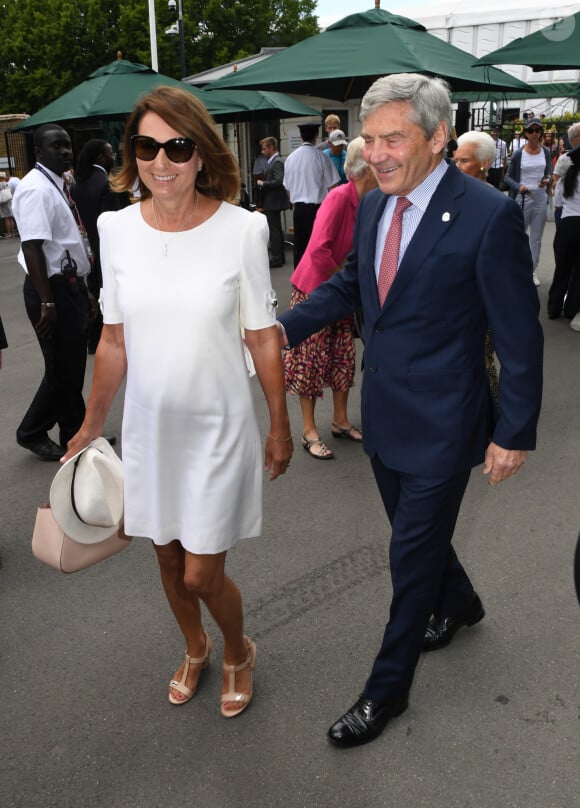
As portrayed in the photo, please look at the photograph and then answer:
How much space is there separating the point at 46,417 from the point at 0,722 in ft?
8.75

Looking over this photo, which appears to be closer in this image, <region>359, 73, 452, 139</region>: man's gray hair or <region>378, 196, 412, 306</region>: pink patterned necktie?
<region>359, 73, 452, 139</region>: man's gray hair

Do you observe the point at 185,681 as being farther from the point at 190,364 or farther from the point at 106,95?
the point at 106,95

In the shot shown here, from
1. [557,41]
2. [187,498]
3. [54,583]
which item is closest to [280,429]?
[187,498]

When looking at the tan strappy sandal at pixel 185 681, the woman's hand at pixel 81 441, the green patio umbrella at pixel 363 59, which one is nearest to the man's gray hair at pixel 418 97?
the woman's hand at pixel 81 441

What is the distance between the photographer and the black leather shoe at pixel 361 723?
2.68 metres

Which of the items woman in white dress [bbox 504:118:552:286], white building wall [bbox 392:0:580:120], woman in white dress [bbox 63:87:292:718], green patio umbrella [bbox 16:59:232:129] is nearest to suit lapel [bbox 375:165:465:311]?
woman in white dress [bbox 63:87:292:718]

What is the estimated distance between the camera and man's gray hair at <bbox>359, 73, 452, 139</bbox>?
2324 millimetres

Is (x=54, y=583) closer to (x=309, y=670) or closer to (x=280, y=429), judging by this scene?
(x=309, y=670)

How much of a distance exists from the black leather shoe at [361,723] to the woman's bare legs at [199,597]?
39 cm

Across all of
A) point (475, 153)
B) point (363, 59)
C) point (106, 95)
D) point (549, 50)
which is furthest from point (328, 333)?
point (106, 95)

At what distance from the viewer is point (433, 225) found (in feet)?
7.83

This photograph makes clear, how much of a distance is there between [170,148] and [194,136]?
0.08 m

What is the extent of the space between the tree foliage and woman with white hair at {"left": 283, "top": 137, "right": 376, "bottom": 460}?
3711 centimetres

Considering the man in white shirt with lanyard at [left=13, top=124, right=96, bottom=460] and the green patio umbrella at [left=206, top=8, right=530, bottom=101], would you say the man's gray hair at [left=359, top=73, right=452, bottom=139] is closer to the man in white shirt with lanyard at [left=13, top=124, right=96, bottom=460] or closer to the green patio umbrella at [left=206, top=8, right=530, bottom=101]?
the man in white shirt with lanyard at [left=13, top=124, right=96, bottom=460]
